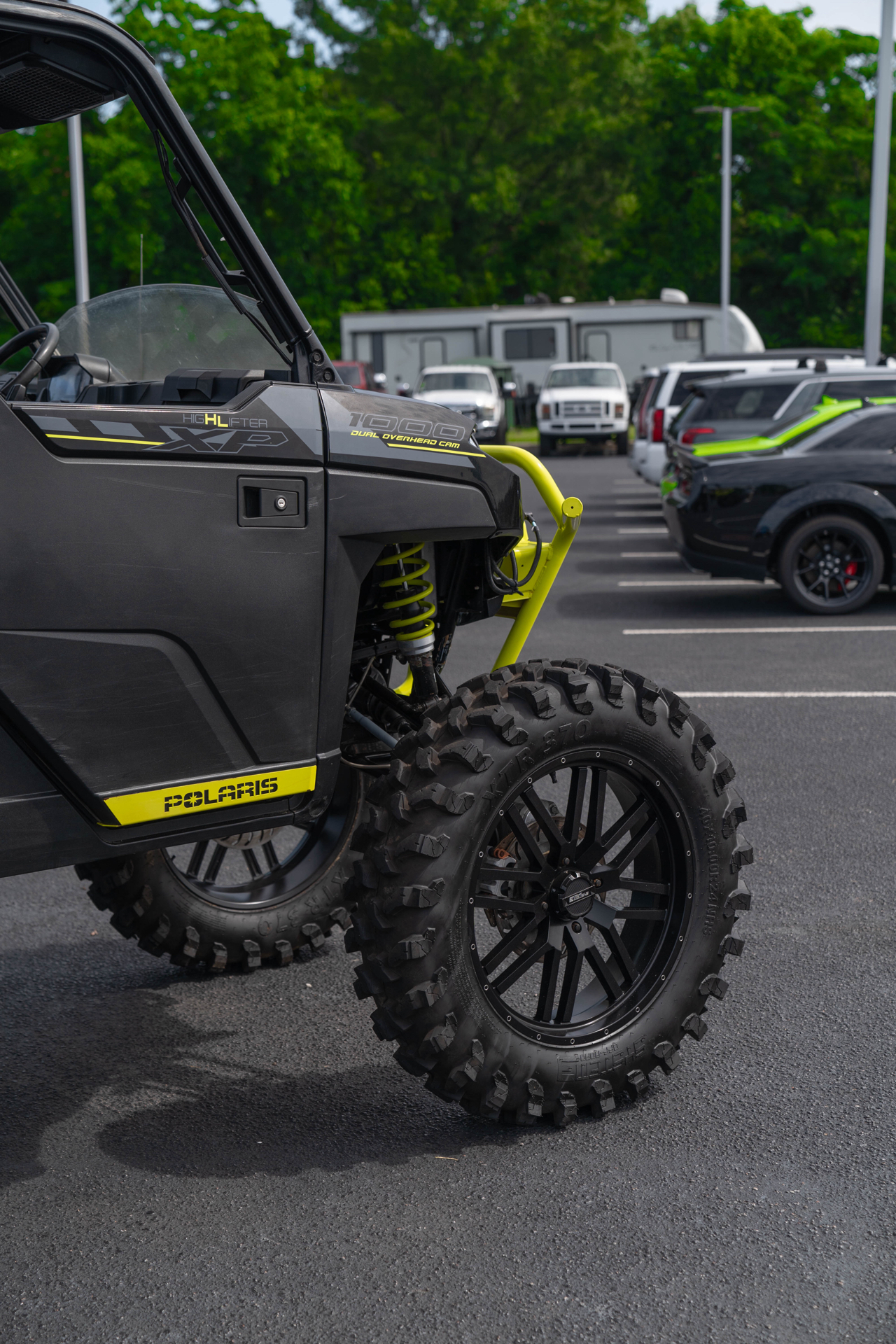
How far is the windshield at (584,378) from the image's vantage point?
3203 centimetres

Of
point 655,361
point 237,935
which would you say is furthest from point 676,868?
point 655,361

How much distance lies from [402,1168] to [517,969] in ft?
1.65

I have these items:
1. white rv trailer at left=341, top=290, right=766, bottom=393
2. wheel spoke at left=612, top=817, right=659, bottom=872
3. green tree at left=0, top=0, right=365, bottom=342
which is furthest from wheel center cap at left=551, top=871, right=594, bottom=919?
white rv trailer at left=341, top=290, right=766, bottom=393

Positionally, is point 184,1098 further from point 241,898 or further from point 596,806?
point 596,806

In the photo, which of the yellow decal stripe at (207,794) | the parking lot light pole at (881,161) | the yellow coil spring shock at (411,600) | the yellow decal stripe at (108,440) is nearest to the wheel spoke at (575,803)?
the yellow coil spring shock at (411,600)

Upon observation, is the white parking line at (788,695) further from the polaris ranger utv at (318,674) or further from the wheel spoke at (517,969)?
the wheel spoke at (517,969)

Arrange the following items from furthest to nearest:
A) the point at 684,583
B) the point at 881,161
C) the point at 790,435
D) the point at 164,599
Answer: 1. the point at 881,161
2. the point at 684,583
3. the point at 790,435
4. the point at 164,599

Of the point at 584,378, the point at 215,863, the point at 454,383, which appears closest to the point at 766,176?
the point at 584,378

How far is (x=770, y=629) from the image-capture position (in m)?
10.9

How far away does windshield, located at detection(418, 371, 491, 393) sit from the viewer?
105 feet

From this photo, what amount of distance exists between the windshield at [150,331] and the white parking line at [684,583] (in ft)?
33.5

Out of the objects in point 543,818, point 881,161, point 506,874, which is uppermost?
point 881,161

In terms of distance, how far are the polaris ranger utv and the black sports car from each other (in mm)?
7987

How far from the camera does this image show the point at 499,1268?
9.15 feet
